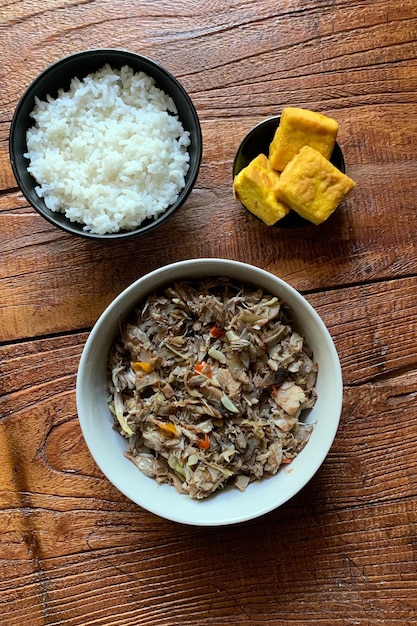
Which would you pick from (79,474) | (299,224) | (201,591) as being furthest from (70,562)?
(299,224)

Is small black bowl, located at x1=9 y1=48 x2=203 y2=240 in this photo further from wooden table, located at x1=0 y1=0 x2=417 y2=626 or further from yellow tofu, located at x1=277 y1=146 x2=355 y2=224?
yellow tofu, located at x1=277 y1=146 x2=355 y2=224

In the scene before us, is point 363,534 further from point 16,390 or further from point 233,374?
point 16,390

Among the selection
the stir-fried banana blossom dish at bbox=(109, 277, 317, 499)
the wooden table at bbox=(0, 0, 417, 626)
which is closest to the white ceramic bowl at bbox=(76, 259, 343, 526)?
the stir-fried banana blossom dish at bbox=(109, 277, 317, 499)

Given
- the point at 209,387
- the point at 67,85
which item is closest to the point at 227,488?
the point at 209,387

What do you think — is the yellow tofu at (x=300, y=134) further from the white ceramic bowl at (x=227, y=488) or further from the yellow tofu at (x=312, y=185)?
the white ceramic bowl at (x=227, y=488)

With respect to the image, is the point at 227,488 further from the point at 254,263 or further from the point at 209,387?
the point at 254,263
